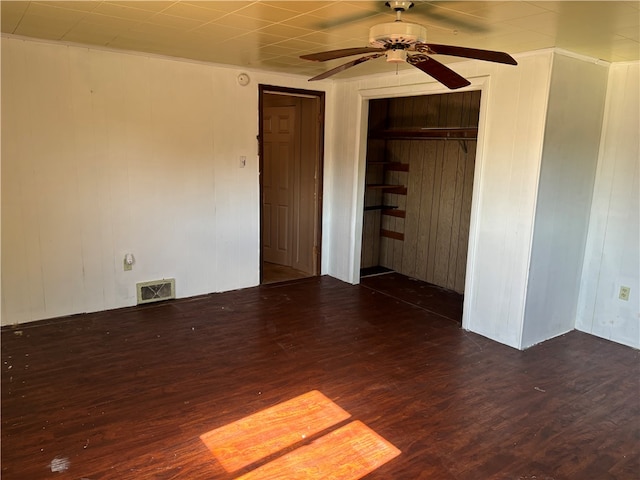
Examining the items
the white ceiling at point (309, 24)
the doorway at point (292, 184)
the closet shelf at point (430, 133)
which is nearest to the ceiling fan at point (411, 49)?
the white ceiling at point (309, 24)

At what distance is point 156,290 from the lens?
4359 millimetres

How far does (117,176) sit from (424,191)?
3236 millimetres

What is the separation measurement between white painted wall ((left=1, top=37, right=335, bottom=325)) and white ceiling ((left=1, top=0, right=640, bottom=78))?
15.2 inches

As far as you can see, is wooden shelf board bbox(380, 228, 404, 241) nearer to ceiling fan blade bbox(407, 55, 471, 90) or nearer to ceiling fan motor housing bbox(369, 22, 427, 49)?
ceiling fan blade bbox(407, 55, 471, 90)

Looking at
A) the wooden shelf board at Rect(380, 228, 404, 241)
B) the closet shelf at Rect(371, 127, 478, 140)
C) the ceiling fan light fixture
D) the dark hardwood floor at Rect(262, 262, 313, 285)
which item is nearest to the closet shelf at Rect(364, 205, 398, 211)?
the wooden shelf board at Rect(380, 228, 404, 241)

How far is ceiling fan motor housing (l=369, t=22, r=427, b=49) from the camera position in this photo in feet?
6.85

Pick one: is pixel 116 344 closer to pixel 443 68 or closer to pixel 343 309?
pixel 343 309

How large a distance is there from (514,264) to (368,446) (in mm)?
1916

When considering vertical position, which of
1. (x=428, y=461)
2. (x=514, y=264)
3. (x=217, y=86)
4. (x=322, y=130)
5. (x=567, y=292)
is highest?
(x=217, y=86)

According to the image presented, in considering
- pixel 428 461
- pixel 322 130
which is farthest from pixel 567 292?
pixel 322 130

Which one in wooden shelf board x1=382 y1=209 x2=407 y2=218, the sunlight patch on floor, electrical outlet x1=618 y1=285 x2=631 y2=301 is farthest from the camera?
wooden shelf board x1=382 y1=209 x2=407 y2=218

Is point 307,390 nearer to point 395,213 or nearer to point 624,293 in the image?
point 624,293

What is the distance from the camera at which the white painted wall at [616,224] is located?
11.8ft

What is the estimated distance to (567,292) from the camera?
3891mm
